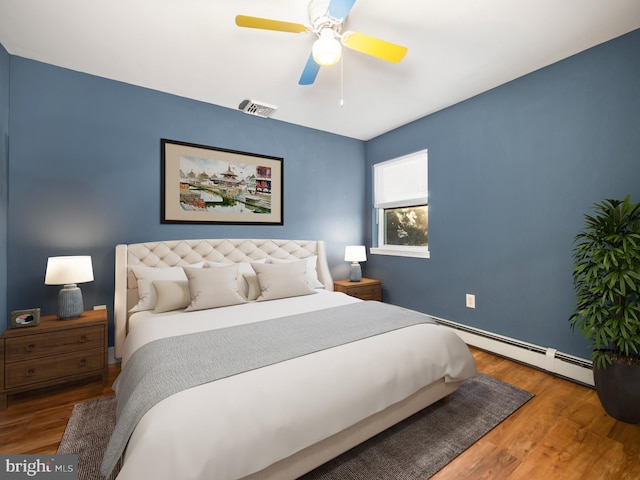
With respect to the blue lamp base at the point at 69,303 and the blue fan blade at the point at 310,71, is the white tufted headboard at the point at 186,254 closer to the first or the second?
the blue lamp base at the point at 69,303

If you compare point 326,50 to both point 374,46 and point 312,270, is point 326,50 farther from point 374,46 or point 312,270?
point 312,270

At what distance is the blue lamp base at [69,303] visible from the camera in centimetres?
235

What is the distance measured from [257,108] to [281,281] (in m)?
1.94

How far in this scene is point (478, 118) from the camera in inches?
124

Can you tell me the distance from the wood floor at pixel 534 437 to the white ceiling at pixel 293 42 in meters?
2.76

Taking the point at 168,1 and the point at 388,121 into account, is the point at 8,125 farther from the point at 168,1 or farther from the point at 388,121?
the point at 388,121

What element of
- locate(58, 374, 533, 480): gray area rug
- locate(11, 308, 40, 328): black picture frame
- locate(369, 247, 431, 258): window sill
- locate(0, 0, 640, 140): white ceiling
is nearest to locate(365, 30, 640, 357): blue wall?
locate(369, 247, 431, 258): window sill

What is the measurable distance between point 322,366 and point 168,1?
2.45 meters

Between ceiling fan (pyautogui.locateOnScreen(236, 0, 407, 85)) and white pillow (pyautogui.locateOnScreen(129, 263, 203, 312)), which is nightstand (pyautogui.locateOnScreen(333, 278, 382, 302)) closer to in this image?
white pillow (pyautogui.locateOnScreen(129, 263, 203, 312))

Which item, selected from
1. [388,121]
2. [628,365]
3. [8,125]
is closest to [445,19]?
[388,121]

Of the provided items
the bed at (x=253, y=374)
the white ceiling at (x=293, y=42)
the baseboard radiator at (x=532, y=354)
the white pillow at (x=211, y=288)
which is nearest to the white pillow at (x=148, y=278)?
the bed at (x=253, y=374)

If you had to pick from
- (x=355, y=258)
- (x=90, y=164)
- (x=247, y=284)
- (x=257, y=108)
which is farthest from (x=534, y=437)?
(x=90, y=164)

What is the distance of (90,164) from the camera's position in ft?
9.02

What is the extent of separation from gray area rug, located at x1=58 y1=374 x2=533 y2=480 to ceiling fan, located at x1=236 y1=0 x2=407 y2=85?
2.39 metres
